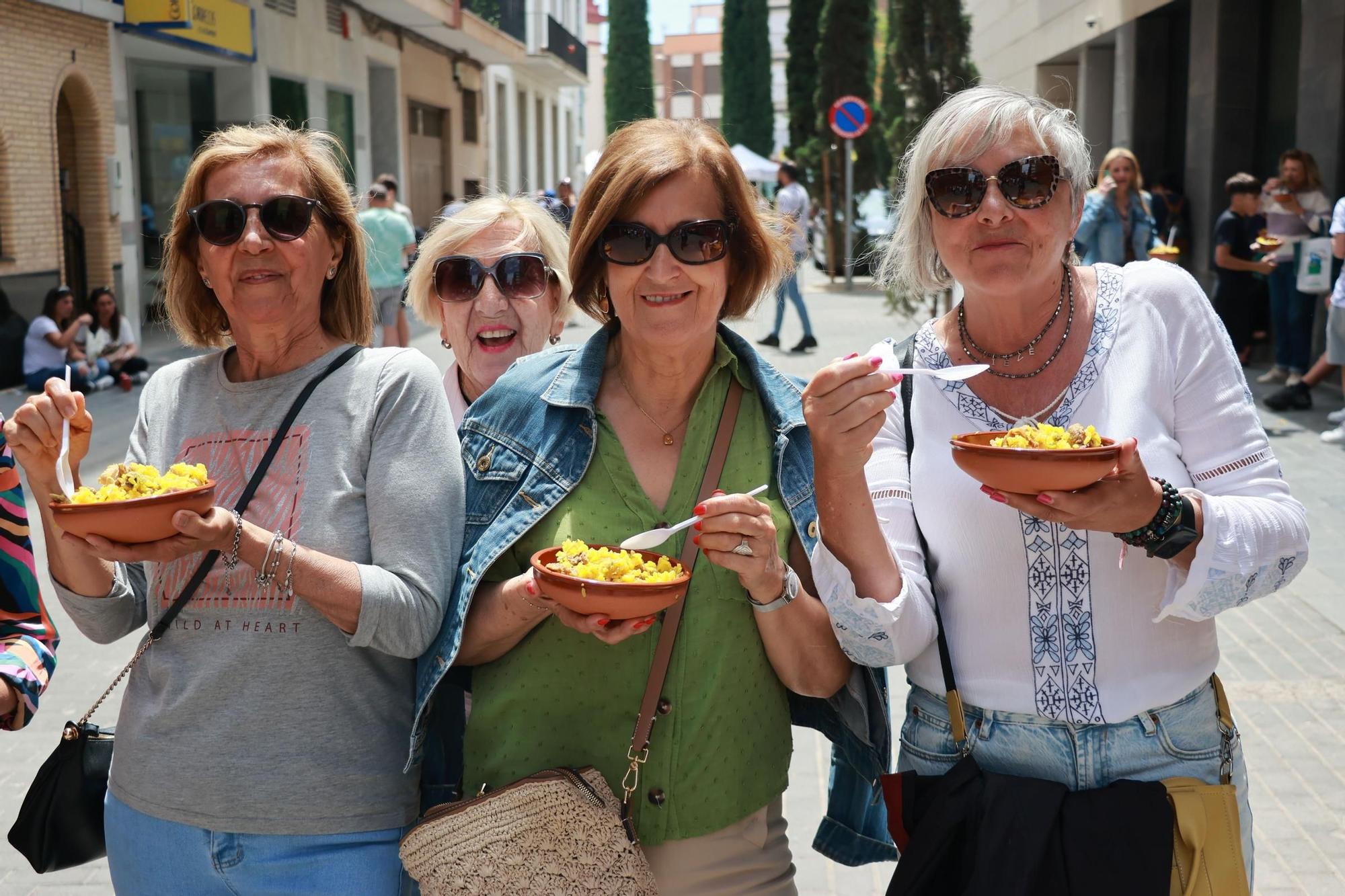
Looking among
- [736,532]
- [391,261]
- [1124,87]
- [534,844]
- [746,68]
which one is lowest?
[534,844]

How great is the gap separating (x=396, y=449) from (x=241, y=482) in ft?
0.91

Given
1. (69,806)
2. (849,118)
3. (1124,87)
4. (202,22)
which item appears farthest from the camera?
(849,118)

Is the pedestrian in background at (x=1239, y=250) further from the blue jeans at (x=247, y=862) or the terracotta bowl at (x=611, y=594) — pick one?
the blue jeans at (x=247, y=862)

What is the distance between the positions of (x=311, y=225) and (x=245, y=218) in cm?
12

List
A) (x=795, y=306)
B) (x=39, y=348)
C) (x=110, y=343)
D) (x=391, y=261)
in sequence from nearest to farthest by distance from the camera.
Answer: (x=39, y=348)
(x=391, y=261)
(x=110, y=343)
(x=795, y=306)

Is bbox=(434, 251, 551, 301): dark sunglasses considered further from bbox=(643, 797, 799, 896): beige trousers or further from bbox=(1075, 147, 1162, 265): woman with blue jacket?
bbox=(1075, 147, 1162, 265): woman with blue jacket

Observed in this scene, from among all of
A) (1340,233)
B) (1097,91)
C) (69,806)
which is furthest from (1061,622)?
(1097,91)

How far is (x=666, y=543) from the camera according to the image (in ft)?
8.10

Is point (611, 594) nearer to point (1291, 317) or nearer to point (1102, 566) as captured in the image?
point (1102, 566)

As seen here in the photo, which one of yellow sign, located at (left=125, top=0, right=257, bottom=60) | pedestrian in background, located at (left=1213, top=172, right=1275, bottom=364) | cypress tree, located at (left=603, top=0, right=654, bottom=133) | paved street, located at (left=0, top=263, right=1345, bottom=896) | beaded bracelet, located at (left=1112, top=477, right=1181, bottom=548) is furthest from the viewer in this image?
cypress tree, located at (left=603, top=0, right=654, bottom=133)

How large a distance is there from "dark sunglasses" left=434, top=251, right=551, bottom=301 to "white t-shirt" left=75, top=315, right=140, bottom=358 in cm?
1219

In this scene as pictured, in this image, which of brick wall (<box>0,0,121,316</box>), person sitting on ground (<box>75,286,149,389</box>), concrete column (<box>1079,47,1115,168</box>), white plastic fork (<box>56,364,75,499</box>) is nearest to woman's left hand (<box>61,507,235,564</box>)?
white plastic fork (<box>56,364,75,499</box>)

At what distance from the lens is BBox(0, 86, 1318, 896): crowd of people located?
2285 mm

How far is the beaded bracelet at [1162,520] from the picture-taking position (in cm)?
211
